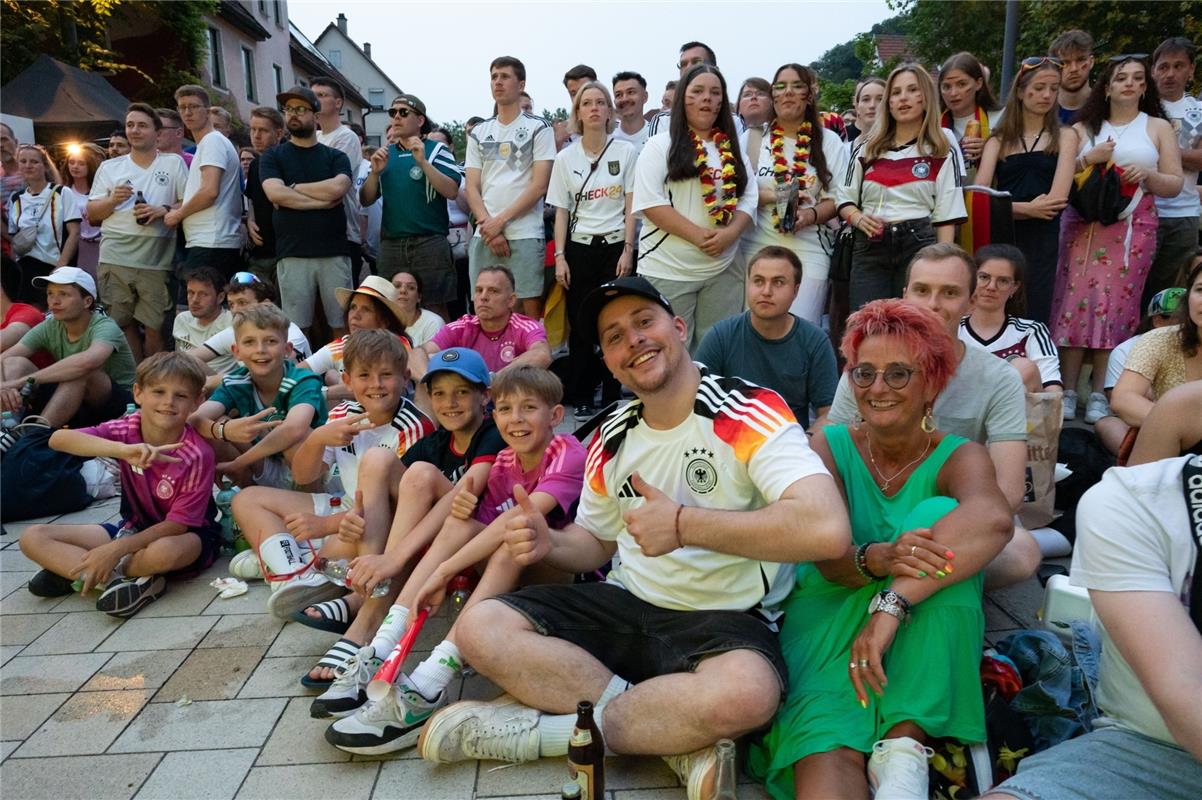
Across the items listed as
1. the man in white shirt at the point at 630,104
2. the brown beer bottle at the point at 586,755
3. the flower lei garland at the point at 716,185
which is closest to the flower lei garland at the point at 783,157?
the flower lei garland at the point at 716,185

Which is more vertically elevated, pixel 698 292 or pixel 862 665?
pixel 698 292

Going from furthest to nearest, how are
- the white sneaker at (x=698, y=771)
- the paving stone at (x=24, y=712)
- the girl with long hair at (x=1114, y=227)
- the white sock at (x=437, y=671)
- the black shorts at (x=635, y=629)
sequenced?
the girl with long hair at (x=1114, y=227), the paving stone at (x=24, y=712), the white sock at (x=437, y=671), the black shorts at (x=635, y=629), the white sneaker at (x=698, y=771)

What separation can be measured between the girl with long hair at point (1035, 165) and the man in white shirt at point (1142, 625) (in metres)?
3.83

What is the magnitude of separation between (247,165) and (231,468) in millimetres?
4075

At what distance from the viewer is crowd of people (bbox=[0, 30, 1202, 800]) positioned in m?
2.17

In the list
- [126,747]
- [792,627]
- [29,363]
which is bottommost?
[126,747]

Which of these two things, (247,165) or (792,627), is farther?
(247,165)

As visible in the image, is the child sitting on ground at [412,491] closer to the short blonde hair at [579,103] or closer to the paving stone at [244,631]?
the paving stone at [244,631]

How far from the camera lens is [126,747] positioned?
8.39ft

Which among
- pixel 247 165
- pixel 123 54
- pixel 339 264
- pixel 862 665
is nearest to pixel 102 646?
pixel 862 665

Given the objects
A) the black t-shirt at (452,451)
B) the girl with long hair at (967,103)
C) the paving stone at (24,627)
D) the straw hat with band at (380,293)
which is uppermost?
the girl with long hair at (967,103)

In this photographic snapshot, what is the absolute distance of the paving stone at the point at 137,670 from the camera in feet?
9.66

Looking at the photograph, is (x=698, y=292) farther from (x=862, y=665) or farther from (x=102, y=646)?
(x=102, y=646)

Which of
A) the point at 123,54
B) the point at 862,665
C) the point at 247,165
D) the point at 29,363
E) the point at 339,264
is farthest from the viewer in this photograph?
the point at 123,54
